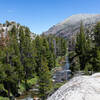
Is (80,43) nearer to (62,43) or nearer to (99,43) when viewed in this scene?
(99,43)

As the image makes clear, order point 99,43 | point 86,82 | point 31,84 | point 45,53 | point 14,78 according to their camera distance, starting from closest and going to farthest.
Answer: point 86,82, point 14,78, point 99,43, point 31,84, point 45,53

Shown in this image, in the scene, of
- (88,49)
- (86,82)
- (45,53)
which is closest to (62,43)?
(45,53)

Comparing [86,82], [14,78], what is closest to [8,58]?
[14,78]

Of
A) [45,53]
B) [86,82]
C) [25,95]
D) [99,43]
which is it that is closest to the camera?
[86,82]

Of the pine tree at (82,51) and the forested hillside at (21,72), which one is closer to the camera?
the forested hillside at (21,72)

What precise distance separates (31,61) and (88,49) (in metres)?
19.0

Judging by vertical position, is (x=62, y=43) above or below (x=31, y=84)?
above

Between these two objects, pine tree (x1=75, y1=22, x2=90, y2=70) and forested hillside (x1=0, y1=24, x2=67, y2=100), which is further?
pine tree (x1=75, y1=22, x2=90, y2=70)

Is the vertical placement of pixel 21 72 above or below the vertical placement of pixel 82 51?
below

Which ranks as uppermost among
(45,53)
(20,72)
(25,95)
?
(45,53)

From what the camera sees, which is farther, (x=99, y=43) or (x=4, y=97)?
(x=99, y=43)

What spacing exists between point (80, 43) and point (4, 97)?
103 feet

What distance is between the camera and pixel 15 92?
3956cm

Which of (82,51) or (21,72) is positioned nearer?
(21,72)
